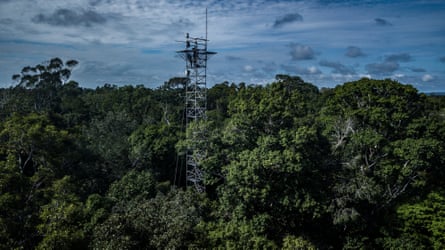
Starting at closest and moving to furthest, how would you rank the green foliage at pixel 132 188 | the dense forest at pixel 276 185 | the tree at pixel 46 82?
1. the dense forest at pixel 276 185
2. the green foliage at pixel 132 188
3. the tree at pixel 46 82

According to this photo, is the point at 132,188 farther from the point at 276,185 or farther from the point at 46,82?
the point at 46,82

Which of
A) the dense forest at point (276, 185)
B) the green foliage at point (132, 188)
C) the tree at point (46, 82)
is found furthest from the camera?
the tree at point (46, 82)

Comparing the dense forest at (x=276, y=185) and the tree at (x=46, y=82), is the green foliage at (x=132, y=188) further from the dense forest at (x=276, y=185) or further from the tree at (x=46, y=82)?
the tree at (x=46, y=82)

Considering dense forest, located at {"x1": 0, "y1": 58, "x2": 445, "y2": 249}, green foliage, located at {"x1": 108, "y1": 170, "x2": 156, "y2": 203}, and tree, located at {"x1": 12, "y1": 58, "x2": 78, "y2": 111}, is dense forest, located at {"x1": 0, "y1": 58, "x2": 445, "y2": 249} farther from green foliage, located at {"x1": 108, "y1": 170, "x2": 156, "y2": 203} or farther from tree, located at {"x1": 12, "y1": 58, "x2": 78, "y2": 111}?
tree, located at {"x1": 12, "y1": 58, "x2": 78, "y2": 111}

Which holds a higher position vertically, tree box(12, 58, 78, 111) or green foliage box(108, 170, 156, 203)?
tree box(12, 58, 78, 111)

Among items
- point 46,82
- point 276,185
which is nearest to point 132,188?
point 276,185

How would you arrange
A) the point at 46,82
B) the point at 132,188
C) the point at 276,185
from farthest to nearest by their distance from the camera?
the point at 46,82
the point at 132,188
the point at 276,185

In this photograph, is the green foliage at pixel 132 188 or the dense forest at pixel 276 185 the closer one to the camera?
the dense forest at pixel 276 185

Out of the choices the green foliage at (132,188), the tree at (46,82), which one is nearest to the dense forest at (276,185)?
the green foliage at (132,188)

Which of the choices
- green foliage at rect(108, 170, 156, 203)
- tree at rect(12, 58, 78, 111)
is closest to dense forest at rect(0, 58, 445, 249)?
green foliage at rect(108, 170, 156, 203)
